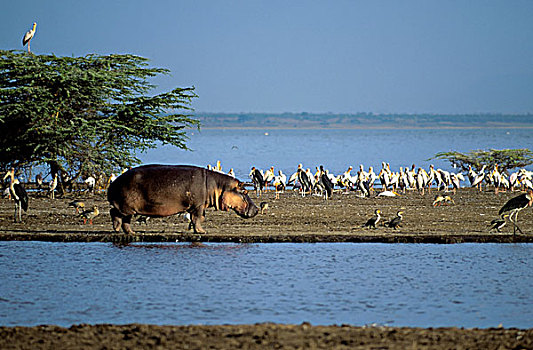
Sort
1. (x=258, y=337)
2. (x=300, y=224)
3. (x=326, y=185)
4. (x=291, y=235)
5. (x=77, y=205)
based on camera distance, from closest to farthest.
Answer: (x=258, y=337), (x=291, y=235), (x=300, y=224), (x=77, y=205), (x=326, y=185)

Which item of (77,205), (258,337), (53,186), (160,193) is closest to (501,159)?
(53,186)

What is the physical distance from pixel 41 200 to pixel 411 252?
583 inches

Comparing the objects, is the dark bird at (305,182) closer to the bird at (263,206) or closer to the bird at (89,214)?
the bird at (263,206)

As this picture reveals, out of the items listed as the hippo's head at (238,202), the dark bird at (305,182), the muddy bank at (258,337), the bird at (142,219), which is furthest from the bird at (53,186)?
the muddy bank at (258,337)

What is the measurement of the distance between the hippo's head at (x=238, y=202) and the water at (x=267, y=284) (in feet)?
→ 6.28

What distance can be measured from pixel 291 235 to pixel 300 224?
10.3ft

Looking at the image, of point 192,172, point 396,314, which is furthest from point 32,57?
point 396,314

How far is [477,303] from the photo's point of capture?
962cm

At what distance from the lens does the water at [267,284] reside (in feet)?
29.4

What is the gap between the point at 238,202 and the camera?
1594cm

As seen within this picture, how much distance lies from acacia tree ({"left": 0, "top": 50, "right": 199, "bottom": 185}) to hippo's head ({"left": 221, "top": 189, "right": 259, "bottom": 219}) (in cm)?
877

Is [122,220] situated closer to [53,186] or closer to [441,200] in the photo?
[53,186]

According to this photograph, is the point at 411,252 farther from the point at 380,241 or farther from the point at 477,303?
the point at 477,303

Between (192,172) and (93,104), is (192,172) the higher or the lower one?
the lower one
